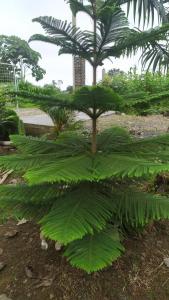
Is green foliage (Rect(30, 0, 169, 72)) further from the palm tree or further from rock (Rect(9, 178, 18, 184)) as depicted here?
rock (Rect(9, 178, 18, 184))

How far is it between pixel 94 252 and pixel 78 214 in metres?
0.20

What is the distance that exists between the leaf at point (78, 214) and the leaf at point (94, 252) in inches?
2.7

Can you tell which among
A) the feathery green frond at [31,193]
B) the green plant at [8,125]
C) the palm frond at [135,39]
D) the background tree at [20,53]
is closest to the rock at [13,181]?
the green plant at [8,125]

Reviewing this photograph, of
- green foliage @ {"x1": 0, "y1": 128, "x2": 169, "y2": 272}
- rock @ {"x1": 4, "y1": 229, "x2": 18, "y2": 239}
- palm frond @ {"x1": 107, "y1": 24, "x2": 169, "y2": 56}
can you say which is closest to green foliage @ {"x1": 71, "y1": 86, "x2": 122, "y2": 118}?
green foliage @ {"x1": 0, "y1": 128, "x2": 169, "y2": 272}

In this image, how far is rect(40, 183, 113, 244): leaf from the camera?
5.00 ft

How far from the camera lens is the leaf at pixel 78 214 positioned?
1523 millimetres

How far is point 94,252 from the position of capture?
1.67 metres

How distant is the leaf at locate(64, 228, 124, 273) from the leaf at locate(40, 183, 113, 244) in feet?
0.22

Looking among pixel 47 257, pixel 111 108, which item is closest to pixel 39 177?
pixel 111 108

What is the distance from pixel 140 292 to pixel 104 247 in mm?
549

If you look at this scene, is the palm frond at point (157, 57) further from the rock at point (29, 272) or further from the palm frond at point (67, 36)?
the rock at point (29, 272)

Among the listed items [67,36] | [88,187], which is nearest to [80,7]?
[67,36]

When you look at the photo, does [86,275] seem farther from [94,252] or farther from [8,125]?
[8,125]

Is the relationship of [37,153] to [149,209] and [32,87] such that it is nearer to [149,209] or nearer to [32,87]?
[32,87]
